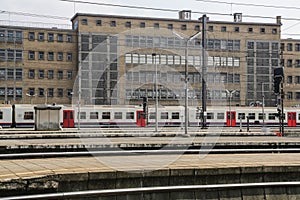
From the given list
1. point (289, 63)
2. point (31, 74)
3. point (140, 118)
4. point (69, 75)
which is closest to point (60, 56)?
point (69, 75)

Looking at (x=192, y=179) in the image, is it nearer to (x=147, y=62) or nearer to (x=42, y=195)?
(x=42, y=195)

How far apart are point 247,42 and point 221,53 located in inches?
267

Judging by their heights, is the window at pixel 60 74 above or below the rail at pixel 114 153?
above

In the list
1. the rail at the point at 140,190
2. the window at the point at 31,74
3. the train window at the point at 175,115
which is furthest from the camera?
the window at the point at 31,74

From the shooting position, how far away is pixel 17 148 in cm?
1532

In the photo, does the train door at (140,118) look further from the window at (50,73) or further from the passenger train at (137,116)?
the window at (50,73)

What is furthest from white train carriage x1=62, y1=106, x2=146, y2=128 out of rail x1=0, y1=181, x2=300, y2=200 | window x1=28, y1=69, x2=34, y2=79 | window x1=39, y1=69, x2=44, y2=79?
rail x1=0, y1=181, x2=300, y2=200

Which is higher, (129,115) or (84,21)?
(84,21)

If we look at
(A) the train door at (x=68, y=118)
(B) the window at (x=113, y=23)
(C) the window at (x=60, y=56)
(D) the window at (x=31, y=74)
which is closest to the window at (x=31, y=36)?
(C) the window at (x=60, y=56)

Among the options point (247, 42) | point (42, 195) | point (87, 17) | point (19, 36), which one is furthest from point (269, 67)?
point (42, 195)

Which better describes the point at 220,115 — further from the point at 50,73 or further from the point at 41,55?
the point at 41,55

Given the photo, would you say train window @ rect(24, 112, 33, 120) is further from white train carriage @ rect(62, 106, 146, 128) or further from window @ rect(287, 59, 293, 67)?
window @ rect(287, 59, 293, 67)

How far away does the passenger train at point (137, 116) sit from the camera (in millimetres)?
49062

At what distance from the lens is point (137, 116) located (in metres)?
52.7
